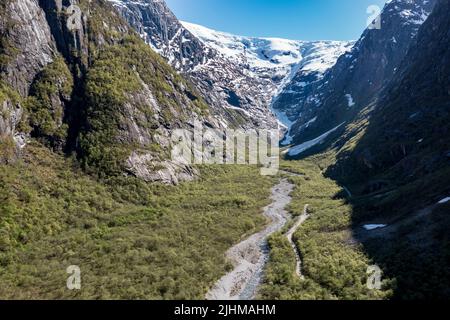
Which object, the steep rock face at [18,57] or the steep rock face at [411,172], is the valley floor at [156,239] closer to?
the steep rock face at [411,172]

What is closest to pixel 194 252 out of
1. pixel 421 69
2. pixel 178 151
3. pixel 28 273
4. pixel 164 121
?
pixel 28 273

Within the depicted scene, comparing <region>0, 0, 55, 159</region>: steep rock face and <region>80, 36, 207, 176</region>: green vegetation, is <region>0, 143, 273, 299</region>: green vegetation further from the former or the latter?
<region>80, 36, 207, 176</region>: green vegetation

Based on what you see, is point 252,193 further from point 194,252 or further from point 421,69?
point 421,69

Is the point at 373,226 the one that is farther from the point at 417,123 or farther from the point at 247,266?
the point at 417,123

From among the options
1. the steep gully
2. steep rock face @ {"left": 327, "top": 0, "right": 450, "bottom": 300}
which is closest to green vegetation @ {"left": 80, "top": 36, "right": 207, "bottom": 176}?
the steep gully

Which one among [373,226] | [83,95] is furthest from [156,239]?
[83,95]

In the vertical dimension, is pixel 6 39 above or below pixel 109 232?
above

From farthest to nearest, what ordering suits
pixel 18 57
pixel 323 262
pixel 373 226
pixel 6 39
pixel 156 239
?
1. pixel 18 57
2. pixel 6 39
3. pixel 373 226
4. pixel 156 239
5. pixel 323 262
